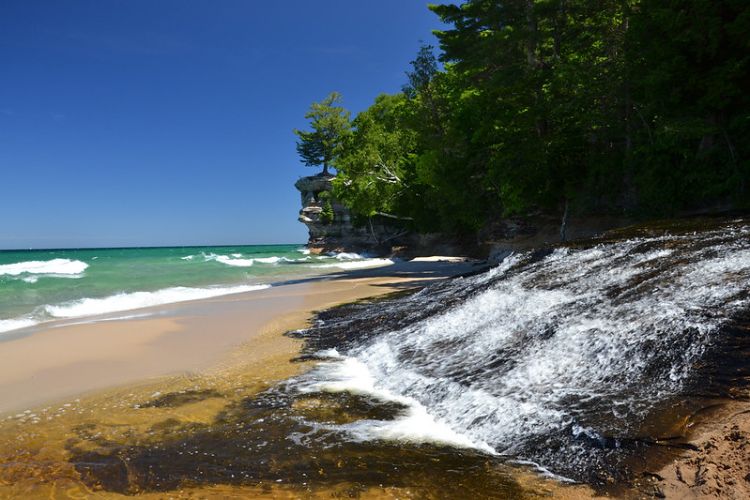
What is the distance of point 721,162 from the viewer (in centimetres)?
1299

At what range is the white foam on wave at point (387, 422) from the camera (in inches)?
147

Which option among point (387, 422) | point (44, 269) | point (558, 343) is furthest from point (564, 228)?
point (44, 269)

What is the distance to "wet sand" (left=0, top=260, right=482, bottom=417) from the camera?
242 inches

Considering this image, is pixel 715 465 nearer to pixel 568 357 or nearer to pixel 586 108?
pixel 568 357

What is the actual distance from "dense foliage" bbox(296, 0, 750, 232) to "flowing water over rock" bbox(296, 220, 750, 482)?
292 inches

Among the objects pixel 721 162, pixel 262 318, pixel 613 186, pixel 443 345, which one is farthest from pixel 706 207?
pixel 262 318

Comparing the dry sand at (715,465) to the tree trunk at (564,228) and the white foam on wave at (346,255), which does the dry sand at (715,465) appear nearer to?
the tree trunk at (564,228)

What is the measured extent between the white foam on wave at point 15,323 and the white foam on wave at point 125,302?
0.95 meters

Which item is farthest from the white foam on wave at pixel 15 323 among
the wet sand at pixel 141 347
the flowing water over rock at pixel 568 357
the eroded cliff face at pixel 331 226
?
the eroded cliff face at pixel 331 226

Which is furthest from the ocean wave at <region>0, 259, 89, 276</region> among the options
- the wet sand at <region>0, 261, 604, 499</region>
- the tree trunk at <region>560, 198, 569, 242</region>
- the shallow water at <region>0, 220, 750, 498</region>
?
the shallow water at <region>0, 220, 750, 498</region>

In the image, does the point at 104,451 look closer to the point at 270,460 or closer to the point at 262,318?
the point at 270,460

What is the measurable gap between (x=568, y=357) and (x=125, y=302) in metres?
14.9

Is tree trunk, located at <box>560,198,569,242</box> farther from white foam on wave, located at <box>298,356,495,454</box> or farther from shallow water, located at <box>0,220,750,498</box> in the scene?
white foam on wave, located at <box>298,356,495,454</box>

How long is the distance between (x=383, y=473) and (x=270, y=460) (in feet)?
3.14
